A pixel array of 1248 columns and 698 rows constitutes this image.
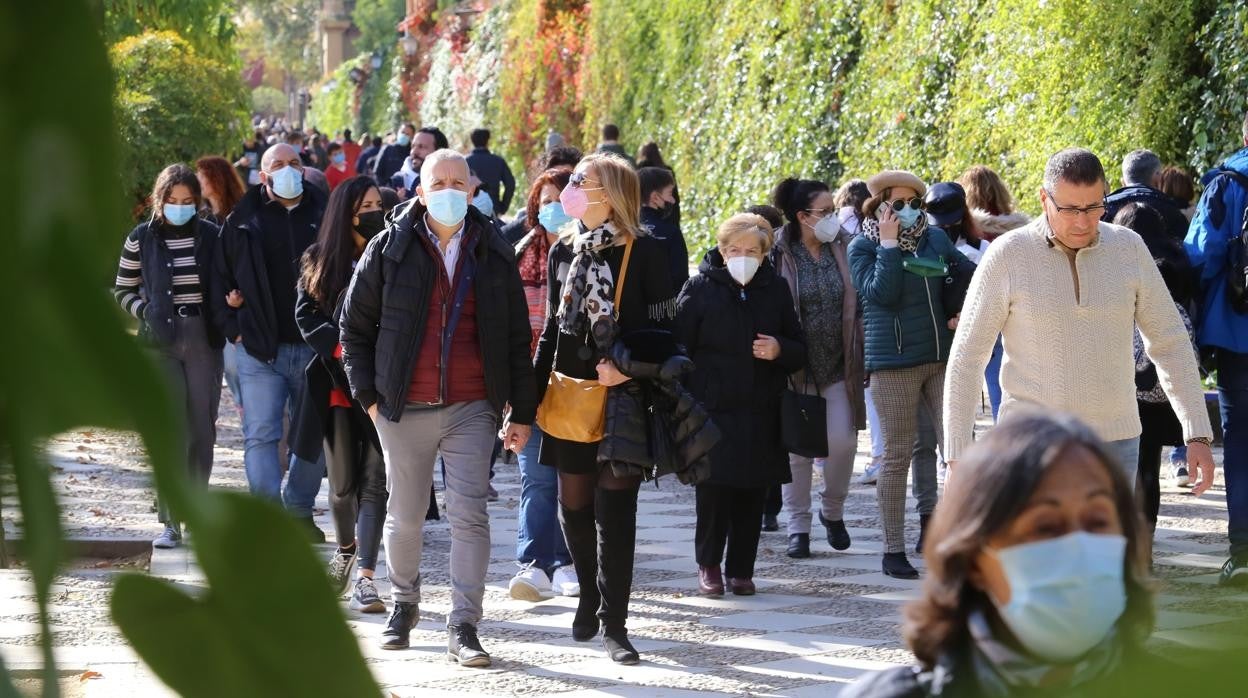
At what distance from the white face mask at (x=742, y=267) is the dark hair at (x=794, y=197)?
827 millimetres

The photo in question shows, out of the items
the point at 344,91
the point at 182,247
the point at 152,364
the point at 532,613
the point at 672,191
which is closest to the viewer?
the point at 152,364

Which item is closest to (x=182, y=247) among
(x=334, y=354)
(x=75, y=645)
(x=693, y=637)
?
(x=334, y=354)

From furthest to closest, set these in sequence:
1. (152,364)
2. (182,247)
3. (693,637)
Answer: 1. (182,247)
2. (693,637)
3. (152,364)

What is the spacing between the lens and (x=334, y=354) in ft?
25.8

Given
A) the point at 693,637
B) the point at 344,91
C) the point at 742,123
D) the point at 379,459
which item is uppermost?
the point at 344,91

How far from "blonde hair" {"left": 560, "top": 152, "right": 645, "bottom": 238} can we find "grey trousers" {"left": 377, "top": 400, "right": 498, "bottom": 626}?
1.00 m

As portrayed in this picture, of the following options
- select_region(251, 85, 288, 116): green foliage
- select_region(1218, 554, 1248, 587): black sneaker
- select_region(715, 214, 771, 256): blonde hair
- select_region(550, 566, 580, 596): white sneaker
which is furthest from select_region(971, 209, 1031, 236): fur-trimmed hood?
select_region(1218, 554, 1248, 587): black sneaker

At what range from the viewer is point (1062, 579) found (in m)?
2.02

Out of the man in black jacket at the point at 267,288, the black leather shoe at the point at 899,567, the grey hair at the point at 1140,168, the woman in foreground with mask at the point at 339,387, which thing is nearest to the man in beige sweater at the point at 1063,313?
the black leather shoe at the point at 899,567

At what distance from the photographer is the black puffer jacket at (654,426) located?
6945 millimetres

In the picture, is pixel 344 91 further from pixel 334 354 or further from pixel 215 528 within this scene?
pixel 215 528

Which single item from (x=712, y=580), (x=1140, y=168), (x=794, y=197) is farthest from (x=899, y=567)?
(x=1140, y=168)

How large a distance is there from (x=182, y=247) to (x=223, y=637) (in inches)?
349

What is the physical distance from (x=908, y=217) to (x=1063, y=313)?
9.46ft
